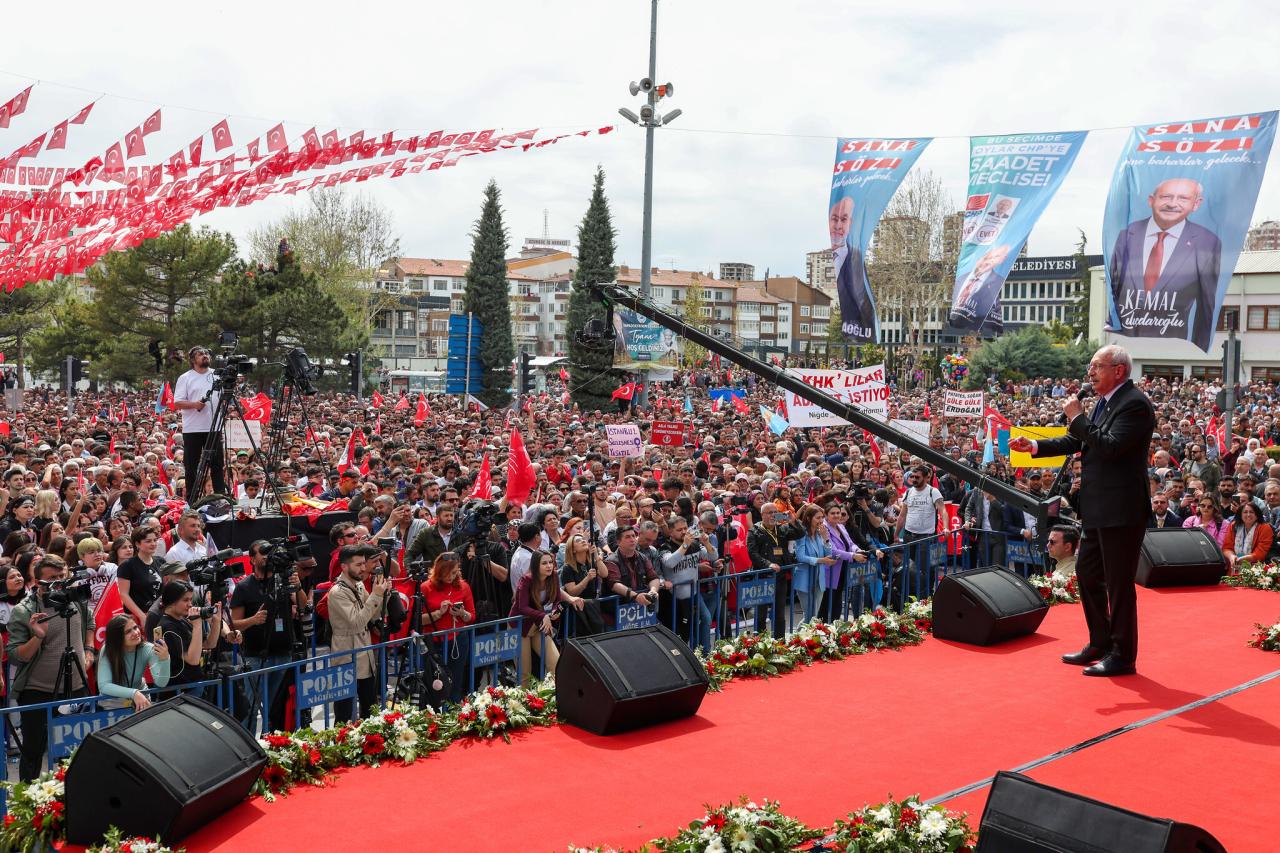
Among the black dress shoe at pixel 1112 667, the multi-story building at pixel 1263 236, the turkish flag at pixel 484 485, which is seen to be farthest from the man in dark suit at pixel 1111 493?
the multi-story building at pixel 1263 236

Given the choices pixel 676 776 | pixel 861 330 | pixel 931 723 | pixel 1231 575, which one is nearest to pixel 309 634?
pixel 676 776

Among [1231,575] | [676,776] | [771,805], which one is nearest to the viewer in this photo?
[771,805]

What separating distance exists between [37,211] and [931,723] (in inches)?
463

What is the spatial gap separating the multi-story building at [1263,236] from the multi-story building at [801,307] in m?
44.9

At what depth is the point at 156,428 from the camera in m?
26.0

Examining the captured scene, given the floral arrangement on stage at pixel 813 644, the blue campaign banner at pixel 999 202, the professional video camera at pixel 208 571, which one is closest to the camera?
the professional video camera at pixel 208 571

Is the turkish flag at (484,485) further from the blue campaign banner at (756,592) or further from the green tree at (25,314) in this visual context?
the green tree at (25,314)

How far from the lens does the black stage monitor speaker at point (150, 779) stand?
195 inches

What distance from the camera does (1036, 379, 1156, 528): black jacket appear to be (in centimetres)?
661

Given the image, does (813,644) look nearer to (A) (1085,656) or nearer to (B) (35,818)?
(A) (1085,656)

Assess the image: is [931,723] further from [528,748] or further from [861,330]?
[861,330]

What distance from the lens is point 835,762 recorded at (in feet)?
19.7

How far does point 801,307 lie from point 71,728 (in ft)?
436

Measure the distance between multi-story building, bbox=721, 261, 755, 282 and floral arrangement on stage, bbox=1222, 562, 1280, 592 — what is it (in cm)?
13433
